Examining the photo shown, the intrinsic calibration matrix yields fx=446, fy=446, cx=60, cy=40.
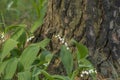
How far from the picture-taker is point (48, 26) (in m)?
2.81

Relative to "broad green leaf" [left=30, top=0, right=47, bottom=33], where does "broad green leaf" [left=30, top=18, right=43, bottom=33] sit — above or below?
below

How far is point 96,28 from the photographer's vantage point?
8.30 feet

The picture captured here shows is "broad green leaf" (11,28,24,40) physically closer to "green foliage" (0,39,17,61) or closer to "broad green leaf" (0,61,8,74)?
"green foliage" (0,39,17,61)


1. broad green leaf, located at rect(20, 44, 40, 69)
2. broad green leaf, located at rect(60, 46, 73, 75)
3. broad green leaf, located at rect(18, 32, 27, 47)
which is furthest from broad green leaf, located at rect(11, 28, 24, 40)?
broad green leaf, located at rect(60, 46, 73, 75)

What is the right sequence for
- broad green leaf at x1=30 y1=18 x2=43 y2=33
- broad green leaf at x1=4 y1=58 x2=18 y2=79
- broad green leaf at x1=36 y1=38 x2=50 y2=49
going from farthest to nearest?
broad green leaf at x1=30 y1=18 x2=43 y2=33 < broad green leaf at x1=36 y1=38 x2=50 y2=49 < broad green leaf at x1=4 y1=58 x2=18 y2=79

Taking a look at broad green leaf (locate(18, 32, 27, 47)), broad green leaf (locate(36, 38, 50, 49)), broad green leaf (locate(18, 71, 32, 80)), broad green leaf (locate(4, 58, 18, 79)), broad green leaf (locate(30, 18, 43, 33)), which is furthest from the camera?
broad green leaf (locate(30, 18, 43, 33))

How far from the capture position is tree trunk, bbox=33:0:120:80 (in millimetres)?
2475

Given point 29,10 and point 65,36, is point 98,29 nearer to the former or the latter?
point 65,36

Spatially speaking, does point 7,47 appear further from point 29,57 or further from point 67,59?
point 67,59

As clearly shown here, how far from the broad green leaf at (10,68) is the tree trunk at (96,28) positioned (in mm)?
340

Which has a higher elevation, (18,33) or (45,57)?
(18,33)

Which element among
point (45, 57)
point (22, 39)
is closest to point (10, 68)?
point (45, 57)

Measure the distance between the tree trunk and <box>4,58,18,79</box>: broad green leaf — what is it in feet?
1.12

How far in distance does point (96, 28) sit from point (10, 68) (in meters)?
0.54
